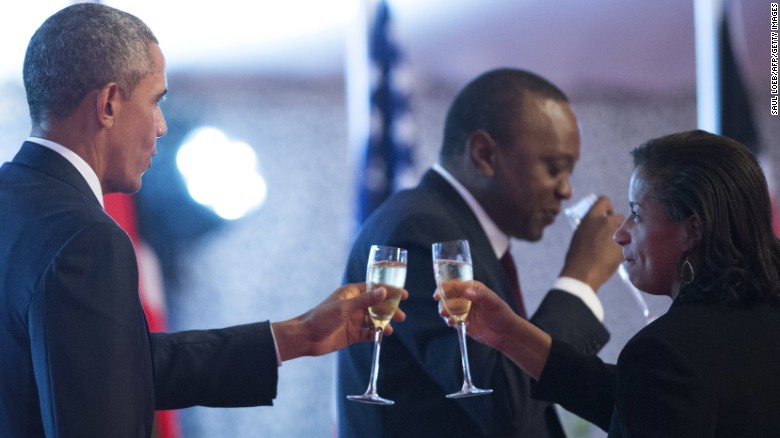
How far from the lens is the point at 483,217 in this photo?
7.07 ft

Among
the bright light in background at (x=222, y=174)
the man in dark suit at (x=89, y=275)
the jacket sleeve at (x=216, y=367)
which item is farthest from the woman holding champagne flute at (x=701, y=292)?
the bright light in background at (x=222, y=174)

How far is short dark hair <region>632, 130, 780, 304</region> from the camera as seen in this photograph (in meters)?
1.33

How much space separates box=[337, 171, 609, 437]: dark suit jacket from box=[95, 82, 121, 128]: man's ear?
65 cm

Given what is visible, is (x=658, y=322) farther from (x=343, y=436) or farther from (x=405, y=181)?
(x=405, y=181)

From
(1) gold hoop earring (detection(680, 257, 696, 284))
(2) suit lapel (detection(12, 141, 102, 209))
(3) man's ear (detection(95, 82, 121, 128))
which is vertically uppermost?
(3) man's ear (detection(95, 82, 121, 128))

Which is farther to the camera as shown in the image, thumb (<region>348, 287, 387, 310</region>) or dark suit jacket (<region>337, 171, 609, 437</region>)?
dark suit jacket (<region>337, 171, 609, 437</region>)

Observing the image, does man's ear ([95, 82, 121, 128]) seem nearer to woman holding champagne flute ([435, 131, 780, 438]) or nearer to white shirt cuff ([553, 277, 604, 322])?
woman holding champagne flute ([435, 131, 780, 438])

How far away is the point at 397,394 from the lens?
73.4 inches

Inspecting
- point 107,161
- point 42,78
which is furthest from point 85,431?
point 42,78

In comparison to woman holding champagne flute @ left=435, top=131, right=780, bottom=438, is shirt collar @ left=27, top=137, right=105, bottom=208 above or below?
above

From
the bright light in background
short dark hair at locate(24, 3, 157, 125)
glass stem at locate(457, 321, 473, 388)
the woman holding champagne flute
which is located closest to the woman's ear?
the woman holding champagne flute

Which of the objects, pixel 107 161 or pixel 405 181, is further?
pixel 405 181

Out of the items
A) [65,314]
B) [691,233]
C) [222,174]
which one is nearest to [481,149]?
[691,233]

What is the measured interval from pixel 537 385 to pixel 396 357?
13.4 inches
